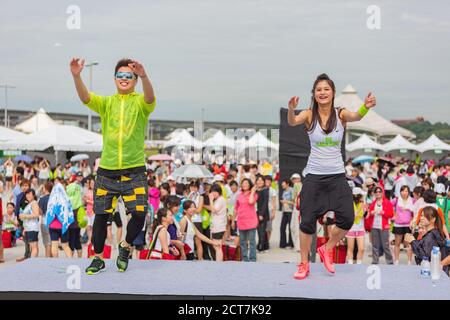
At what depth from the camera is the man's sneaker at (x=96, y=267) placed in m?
6.64

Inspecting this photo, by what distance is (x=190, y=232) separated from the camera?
1135 cm

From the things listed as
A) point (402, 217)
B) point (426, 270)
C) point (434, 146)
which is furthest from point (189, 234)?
point (434, 146)

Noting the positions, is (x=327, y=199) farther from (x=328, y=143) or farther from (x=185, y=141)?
(x=185, y=141)

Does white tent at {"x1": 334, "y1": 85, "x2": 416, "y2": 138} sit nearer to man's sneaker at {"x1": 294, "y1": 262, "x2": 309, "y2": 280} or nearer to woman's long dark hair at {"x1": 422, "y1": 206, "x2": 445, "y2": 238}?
woman's long dark hair at {"x1": 422, "y1": 206, "x2": 445, "y2": 238}

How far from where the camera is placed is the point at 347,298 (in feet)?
18.6

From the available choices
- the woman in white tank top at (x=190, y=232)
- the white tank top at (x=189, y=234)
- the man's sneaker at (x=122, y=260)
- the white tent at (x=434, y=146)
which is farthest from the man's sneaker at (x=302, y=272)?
the white tent at (x=434, y=146)

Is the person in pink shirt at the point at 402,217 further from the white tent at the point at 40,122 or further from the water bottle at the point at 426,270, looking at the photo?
the white tent at the point at 40,122

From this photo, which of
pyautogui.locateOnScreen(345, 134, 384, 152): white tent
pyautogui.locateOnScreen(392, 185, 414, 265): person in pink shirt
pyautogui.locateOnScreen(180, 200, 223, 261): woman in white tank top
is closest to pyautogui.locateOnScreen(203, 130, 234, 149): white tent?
pyautogui.locateOnScreen(345, 134, 384, 152): white tent

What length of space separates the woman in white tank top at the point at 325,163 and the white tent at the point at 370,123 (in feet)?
231

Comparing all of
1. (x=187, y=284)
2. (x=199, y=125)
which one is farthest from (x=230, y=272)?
(x=199, y=125)

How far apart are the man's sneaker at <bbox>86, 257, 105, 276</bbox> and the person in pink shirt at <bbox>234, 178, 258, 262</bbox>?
6.58 meters

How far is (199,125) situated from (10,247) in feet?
47.1

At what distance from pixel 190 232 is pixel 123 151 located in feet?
15.7

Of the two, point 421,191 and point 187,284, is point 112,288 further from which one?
point 421,191
